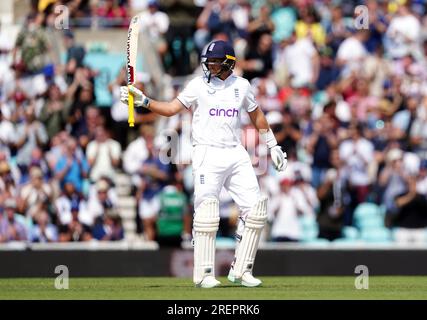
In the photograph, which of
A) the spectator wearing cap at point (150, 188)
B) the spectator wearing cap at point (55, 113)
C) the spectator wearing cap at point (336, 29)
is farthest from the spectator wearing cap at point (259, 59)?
the spectator wearing cap at point (55, 113)

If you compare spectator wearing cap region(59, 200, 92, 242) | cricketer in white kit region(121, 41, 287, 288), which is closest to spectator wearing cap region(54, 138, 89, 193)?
spectator wearing cap region(59, 200, 92, 242)

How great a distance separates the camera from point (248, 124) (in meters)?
18.7

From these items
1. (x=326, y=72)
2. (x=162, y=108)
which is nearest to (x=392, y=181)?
(x=326, y=72)

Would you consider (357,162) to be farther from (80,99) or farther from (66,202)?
(80,99)

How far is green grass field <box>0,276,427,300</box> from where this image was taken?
11047 millimetres

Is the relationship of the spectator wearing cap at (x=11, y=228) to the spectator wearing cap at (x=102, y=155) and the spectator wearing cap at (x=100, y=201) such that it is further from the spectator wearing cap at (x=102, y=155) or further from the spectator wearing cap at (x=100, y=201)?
the spectator wearing cap at (x=102, y=155)

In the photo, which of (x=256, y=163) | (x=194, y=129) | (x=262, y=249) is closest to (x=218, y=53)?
(x=194, y=129)

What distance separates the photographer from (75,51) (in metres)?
20.1

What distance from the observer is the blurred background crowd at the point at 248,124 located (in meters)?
17.5

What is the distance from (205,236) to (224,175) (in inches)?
24.5

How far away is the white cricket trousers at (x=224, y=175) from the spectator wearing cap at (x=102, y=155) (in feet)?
21.0

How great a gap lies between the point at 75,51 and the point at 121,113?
4.40 ft

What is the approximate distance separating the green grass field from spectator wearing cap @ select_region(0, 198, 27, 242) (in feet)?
10.9

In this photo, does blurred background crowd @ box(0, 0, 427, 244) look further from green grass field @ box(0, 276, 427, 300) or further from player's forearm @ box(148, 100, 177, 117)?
player's forearm @ box(148, 100, 177, 117)
